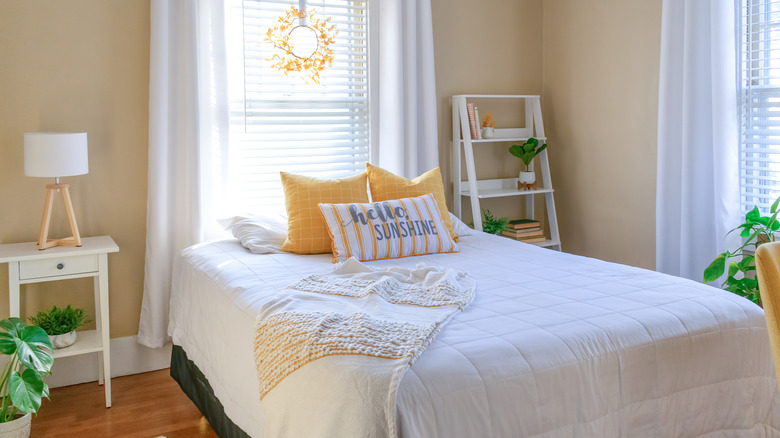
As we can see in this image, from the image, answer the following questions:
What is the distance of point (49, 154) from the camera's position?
2.92 metres

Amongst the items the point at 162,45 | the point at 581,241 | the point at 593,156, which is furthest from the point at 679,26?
the point at 162,45

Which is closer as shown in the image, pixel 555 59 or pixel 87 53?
pixel 87 53

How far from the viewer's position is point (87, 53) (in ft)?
10.9

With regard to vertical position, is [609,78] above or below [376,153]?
above

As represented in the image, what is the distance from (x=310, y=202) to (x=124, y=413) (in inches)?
49.7

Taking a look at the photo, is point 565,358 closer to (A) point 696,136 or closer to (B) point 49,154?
(A) point 696,136

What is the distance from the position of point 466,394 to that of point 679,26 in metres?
2.67

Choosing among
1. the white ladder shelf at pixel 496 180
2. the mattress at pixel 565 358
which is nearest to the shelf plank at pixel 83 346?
the mattress at pixel 565 358

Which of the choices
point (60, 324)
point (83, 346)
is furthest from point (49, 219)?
point (83, 346)

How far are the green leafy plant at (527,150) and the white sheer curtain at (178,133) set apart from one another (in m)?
1.82

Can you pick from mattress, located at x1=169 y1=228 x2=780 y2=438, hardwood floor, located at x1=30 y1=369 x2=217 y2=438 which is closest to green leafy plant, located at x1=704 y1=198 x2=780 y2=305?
mattress, located at x1=169 y1=228 x2=780 y2=438

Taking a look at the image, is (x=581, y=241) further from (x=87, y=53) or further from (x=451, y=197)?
(x=87, y=53)

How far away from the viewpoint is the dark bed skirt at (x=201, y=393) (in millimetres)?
2559

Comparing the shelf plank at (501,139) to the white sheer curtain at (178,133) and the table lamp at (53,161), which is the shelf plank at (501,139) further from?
the table lamp at (53,161)
